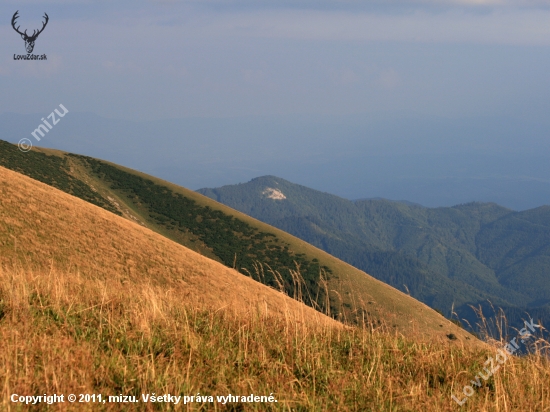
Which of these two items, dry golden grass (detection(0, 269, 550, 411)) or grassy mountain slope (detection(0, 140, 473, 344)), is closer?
dry golden grass (detection(0, 269, 550, 411))

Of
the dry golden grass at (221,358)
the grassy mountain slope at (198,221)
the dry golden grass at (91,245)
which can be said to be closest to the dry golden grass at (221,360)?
the dry golden grass at (221,358)

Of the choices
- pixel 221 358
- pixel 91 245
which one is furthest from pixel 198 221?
pixel 221 358

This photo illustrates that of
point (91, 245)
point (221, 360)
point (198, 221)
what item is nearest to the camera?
point (221, 360)

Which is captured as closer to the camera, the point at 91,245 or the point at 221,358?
the point at 221,358

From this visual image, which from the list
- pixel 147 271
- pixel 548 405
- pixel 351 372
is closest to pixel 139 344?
pixel 351 372

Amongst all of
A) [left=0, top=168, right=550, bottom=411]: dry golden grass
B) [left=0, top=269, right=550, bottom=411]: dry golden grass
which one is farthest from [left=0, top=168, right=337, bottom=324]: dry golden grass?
[left=0, top=269, right=550, bottom=411]: dry golden grass

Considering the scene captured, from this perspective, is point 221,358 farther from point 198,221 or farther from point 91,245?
point 198,221

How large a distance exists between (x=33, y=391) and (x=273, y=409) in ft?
6.30

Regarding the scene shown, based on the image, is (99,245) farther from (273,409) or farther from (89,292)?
(273,409)

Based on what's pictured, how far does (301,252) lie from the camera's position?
77.9m

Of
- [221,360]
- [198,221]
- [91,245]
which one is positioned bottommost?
[221,360]

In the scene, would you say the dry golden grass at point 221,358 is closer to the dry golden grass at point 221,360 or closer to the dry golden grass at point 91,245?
the dry golden grass at point 221,360

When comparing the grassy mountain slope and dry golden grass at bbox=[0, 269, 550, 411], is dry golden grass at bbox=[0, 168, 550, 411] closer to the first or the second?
dry golden grass at bbox=[0, 269, 550, 411]

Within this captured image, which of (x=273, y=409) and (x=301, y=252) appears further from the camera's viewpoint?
(x=301, y=252)
